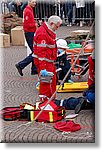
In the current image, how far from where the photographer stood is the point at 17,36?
976 centimetres

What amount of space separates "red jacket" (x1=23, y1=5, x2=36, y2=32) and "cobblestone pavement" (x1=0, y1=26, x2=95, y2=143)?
2.25ft

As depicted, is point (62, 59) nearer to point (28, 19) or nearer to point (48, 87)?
point (28, 19)

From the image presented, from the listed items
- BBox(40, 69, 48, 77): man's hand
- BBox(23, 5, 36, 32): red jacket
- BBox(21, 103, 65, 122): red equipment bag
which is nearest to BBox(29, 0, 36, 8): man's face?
BBox(23, 5, 36, 32): red jacket

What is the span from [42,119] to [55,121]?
0.42 ft

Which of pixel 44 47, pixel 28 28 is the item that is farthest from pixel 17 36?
pixel 44 47

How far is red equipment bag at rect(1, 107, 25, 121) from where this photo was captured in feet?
14.9

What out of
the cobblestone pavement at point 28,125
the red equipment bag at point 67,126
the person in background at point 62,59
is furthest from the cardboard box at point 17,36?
the red equipment bag at point 67,126

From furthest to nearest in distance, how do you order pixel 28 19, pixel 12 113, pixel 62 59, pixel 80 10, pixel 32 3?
pixel 28 19, pixel 80 10, pixel 32 3, pixel 62 59, pixel 12 113

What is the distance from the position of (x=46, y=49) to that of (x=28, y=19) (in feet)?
7.32

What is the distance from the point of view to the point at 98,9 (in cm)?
298

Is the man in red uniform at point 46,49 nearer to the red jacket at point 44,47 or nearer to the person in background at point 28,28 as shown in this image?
the red jacket at point 44,47

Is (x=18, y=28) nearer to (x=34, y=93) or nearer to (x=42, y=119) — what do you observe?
(x=34, y=93)

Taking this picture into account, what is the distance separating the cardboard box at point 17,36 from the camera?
31.2 ft

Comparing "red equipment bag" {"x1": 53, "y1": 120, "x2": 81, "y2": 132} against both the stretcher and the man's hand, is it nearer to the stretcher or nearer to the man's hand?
the man's hand
